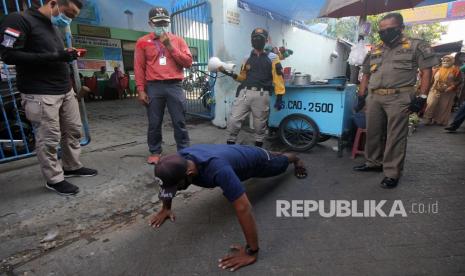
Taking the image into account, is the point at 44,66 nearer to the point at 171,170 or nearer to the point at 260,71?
the point at 171,170

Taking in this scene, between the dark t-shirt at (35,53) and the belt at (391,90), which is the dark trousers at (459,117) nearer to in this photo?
the belt at (391,90)

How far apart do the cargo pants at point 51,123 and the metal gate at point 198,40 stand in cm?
298

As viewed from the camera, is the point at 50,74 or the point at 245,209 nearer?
the point at 245,209

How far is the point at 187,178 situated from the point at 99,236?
1046 millimetres

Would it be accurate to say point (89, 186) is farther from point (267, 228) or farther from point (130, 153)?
point (267, 228)

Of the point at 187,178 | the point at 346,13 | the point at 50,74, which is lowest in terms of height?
the point at 187,178

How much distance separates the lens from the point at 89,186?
3.07 metres

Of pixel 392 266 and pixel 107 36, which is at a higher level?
pixel 107 36

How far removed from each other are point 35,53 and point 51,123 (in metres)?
0.64

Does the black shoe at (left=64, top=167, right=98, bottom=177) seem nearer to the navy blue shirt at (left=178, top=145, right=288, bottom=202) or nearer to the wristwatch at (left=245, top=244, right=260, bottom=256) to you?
the navy blue shirt at (left=178, top=145, right=288, bottom=202)

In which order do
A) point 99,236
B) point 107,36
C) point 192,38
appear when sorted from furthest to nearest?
point 107,36
point 192,38
point 99,236

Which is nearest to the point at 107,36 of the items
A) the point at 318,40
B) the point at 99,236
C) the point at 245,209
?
the point at 318,40

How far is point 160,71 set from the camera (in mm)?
3512

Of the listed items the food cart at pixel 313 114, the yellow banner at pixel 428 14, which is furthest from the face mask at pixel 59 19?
the yellow banner at pixel 428 14
